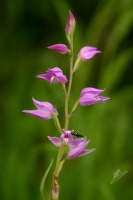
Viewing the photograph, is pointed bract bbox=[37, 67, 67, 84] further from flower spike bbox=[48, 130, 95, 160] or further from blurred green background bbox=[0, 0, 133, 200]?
blurred green background bbox=[0, 0, 133, 200]

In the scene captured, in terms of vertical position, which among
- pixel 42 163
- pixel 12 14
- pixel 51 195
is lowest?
pixel 42 163

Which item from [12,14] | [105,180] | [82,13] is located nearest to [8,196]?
[105,180]

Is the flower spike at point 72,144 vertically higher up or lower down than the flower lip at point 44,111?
lower down

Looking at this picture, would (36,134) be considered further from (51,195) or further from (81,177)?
(51,195)

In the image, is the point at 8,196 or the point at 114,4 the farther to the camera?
the point at 114,4

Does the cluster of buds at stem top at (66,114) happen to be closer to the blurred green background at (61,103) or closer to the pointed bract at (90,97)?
the pointed bract at (90,97)

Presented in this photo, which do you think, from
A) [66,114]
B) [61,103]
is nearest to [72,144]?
[66,114]

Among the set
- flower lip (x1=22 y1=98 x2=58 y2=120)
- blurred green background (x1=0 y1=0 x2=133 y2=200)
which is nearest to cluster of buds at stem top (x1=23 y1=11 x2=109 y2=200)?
flower lip (x1=22 y1=98 x2=58 y2=120)

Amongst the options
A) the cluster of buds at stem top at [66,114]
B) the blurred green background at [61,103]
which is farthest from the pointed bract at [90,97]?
the blurred green background at [61,103]
